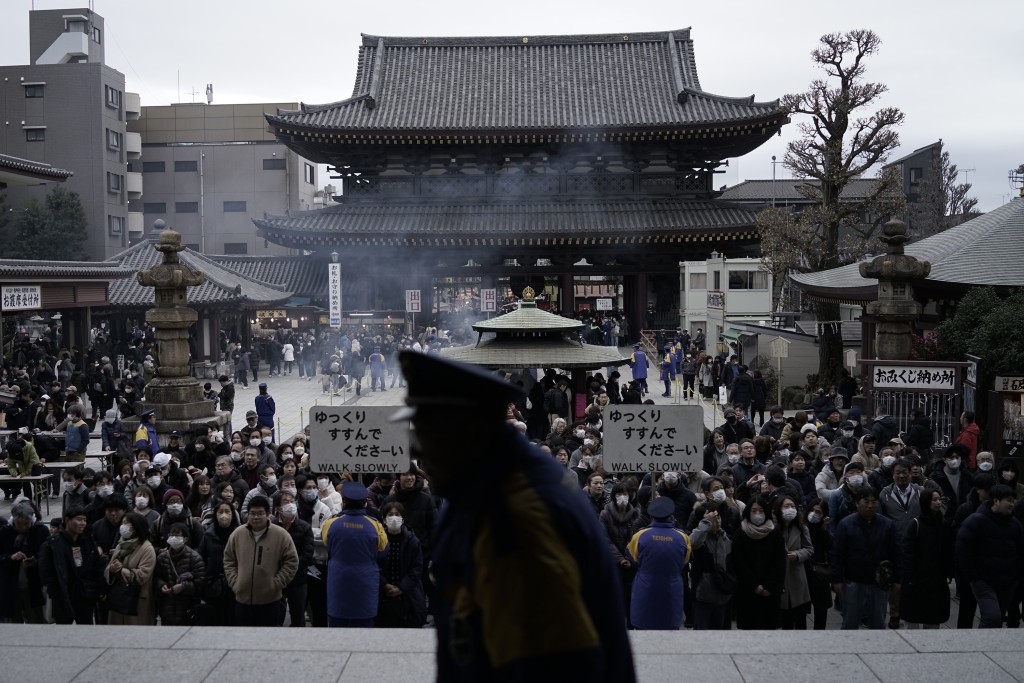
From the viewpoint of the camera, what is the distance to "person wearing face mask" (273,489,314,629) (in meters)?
7.27

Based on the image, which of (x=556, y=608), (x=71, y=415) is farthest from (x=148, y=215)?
(x=556, y=608)

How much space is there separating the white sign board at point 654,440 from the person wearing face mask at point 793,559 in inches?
42.7

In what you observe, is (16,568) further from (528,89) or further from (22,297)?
(528,89)

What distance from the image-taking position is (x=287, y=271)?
39.3 m

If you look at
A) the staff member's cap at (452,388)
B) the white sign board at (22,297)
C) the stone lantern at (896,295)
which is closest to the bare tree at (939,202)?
the stone lantern at (896,295)

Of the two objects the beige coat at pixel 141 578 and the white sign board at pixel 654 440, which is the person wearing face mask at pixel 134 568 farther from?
the white sign board at pixel 654 440

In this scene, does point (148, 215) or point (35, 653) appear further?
point (148, 215)

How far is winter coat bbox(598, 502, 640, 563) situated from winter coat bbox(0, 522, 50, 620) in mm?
4607

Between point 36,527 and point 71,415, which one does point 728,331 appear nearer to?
point 71,415

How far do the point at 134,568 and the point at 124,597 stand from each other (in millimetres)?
270

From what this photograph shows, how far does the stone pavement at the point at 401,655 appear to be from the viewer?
4.84 metres

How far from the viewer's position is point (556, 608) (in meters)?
2.13

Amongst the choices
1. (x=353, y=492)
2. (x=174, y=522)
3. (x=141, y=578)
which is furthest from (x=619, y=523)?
(x=141, y=578)

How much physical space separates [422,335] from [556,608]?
2937 cm
